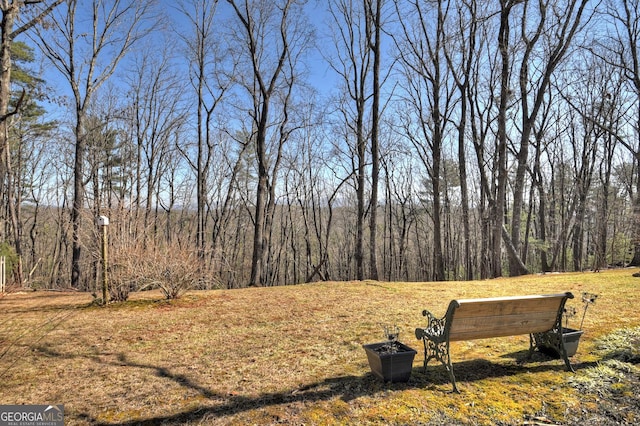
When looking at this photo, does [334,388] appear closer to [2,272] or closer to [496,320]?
[496,320]

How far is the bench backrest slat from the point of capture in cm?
313

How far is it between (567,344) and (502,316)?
1.04m

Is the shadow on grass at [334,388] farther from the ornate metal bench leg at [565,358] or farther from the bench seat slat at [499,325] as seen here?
the bench seat slat at [499,325]

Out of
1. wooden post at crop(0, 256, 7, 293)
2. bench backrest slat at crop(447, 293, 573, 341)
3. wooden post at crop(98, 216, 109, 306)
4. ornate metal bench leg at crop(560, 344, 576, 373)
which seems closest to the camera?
bench backrest slat at crop(447, 293, 573, 341)

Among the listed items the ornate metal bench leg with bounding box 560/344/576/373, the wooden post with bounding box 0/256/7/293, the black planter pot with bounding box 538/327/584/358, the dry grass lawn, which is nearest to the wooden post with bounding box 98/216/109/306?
the dry grass lawn

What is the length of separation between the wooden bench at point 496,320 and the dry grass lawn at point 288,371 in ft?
Result: 1.22

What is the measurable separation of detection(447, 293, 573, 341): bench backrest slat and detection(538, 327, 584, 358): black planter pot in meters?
0.26

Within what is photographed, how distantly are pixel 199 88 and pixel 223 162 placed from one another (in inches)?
382

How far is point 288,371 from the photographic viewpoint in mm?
3791

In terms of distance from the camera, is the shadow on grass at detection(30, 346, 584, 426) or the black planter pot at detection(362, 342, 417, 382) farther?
the black planter pot at detection(362, 342, 417, 382)

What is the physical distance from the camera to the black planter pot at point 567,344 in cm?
364

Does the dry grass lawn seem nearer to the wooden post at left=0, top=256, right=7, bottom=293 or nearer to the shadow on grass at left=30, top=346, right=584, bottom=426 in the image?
the shadow on grass at left=30, top=346, right=584, bottom=426

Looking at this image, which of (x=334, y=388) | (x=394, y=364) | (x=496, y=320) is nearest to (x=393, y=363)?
(x=394, y=364)

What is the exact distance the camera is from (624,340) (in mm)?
4043
